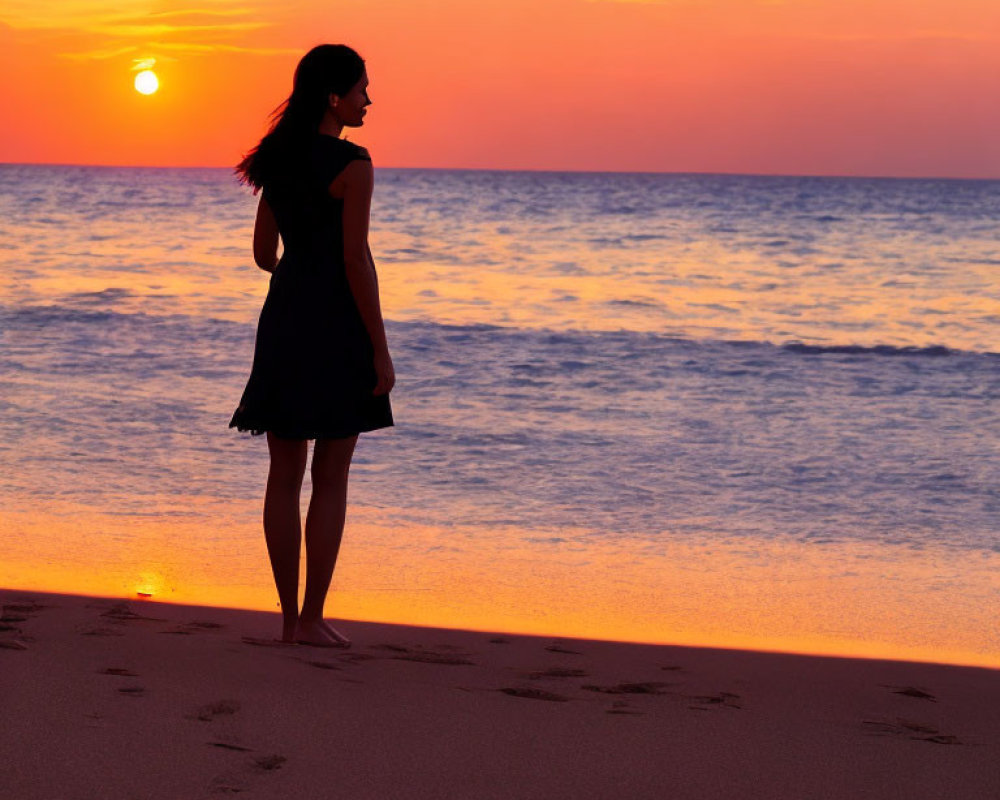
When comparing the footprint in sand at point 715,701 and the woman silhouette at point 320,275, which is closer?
the footprint in sand at point 715,701

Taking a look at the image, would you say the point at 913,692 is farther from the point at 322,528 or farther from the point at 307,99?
the point at 307,99

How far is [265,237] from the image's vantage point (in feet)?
11.2

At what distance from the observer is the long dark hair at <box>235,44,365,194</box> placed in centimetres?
324

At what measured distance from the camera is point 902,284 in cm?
2214

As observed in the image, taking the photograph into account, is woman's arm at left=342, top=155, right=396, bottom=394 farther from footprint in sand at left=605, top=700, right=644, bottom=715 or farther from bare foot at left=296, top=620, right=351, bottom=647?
footprint in sand at left=605, top=700, right=644, bottom=715

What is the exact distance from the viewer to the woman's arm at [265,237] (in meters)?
3.37

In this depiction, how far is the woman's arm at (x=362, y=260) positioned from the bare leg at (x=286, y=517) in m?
0.31

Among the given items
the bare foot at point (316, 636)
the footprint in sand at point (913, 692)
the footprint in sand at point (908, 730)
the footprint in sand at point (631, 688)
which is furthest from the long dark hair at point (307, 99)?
the footprint in sand at point (913, 692)

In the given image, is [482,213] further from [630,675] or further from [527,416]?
[630,675]

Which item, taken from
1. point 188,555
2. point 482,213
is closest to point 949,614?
point 188,555

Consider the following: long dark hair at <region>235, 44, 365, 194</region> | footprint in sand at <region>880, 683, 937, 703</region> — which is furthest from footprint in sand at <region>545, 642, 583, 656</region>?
long dark hair at <region>235, 44, 365, 194</region>

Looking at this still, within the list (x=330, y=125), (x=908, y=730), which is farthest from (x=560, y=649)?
(x=330, y=125)

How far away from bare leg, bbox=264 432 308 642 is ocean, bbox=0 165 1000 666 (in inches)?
27.2

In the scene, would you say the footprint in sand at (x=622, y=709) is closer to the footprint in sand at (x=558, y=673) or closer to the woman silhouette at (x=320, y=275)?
the footprint in sand at (x=558, y=673)
